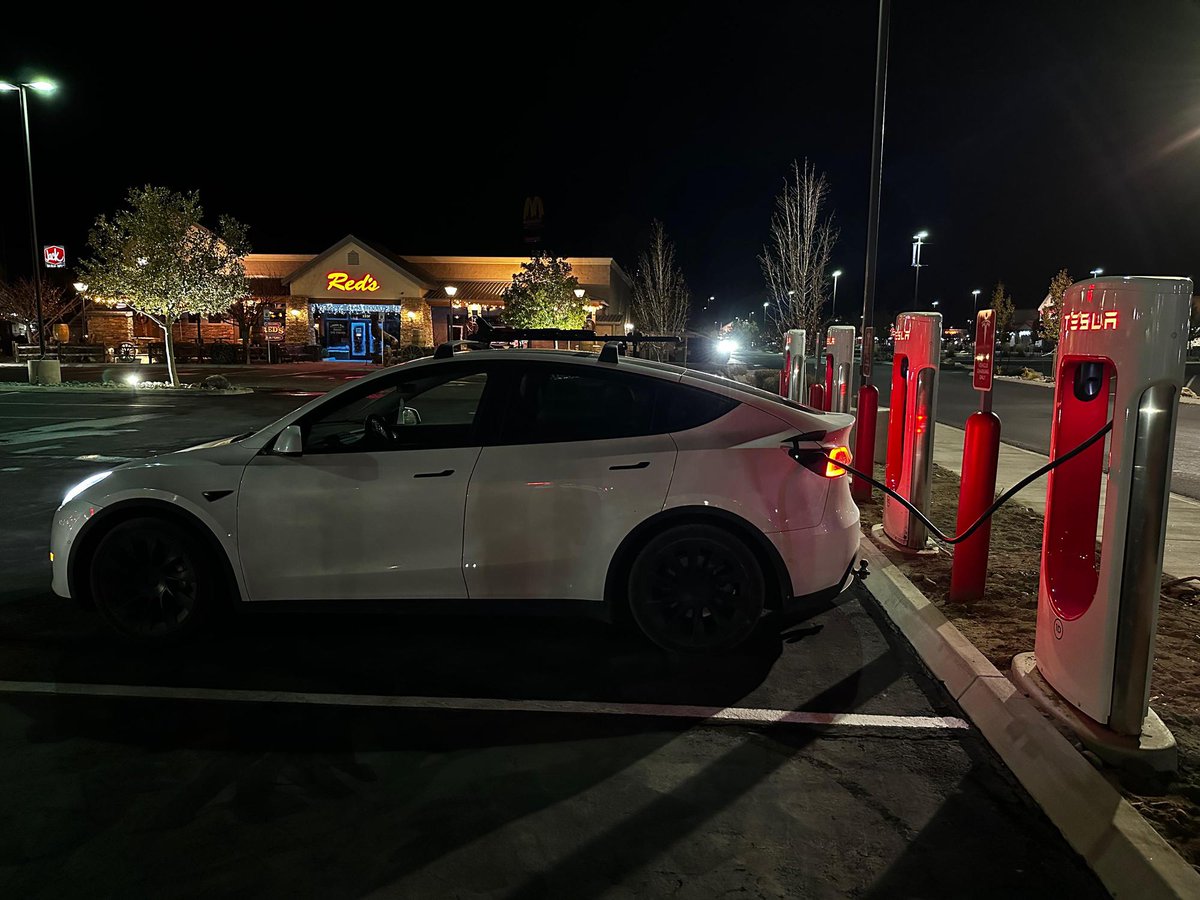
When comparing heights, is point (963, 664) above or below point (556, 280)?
below

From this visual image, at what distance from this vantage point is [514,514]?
15.1ft

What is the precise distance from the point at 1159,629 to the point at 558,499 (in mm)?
3628

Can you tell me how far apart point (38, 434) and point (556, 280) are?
82.5 feet

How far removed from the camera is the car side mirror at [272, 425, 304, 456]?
4.65 metres

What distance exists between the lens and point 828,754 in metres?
3.71

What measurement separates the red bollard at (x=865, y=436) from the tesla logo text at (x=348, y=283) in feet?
131

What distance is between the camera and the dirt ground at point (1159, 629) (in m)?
3.11

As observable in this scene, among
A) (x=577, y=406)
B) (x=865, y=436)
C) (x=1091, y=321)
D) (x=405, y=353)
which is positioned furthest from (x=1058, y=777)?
(x=405, y=353)

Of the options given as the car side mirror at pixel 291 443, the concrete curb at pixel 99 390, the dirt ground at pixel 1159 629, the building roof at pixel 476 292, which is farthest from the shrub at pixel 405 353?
the car side mirror at pixel 291 443

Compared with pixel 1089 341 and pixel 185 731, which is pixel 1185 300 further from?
pixel 185 731

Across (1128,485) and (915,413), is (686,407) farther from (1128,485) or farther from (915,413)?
(915,413)

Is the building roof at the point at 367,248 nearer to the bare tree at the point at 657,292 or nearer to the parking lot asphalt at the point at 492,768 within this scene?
the bare tree at the point at 657,292

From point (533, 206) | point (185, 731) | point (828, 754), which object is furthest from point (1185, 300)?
point (533, 206)

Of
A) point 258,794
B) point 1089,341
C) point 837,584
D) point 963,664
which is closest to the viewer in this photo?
point 258,794
